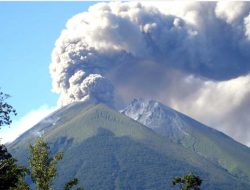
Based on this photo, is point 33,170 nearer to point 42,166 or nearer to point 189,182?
point 42,166

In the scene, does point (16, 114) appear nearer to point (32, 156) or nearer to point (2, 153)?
point (32, 156)

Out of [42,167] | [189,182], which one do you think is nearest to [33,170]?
[42,167]

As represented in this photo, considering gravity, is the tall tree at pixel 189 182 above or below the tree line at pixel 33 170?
above

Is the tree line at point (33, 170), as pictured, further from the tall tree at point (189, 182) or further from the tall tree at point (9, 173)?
the tall tree at point (189, 182)

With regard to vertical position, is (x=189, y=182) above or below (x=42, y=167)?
above

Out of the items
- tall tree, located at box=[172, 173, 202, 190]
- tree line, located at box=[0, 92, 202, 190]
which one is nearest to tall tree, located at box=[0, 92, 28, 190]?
tree line, located at box=[0, 92, 202, 190]

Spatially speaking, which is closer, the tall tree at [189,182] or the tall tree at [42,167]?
the tall tree at [42,167]

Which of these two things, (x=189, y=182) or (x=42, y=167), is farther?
(x=189, y=182)

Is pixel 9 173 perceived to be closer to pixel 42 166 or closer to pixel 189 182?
pixel 42 166

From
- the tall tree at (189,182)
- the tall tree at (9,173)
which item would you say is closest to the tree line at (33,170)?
the tall tree at (9,173)

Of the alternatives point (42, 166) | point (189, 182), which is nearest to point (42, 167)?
point (42, 166)

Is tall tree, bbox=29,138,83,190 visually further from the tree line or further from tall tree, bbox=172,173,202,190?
tall tree, bbox=172,173,202,190
